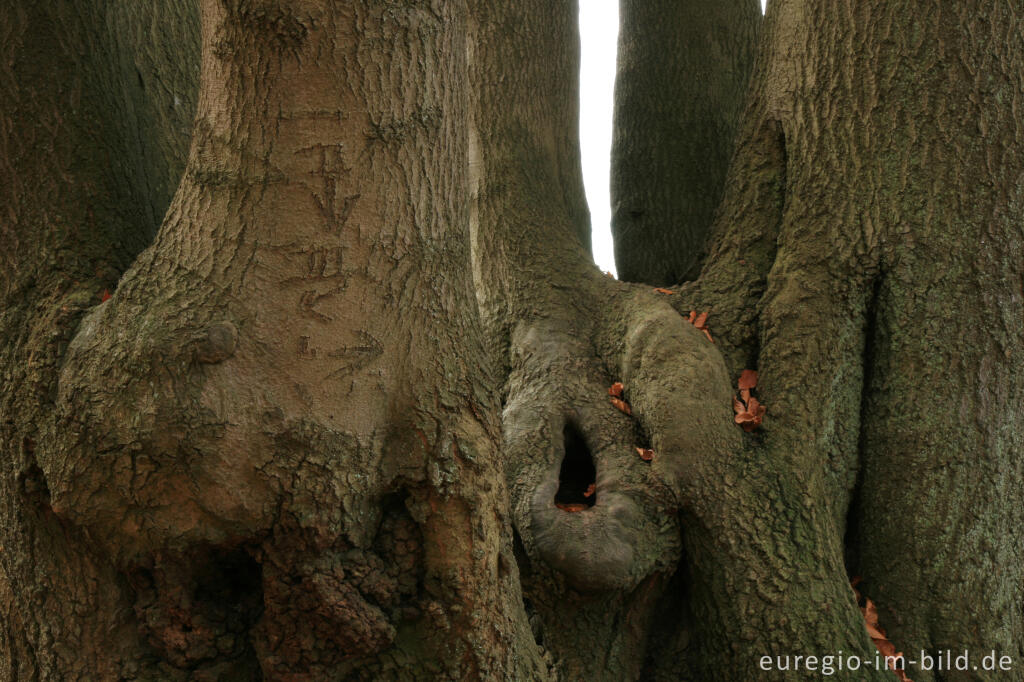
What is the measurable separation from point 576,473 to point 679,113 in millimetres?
2579

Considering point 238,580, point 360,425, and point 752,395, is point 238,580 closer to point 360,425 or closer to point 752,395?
point 360,425

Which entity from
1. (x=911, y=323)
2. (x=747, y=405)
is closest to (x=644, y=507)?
(x=747, y=405)

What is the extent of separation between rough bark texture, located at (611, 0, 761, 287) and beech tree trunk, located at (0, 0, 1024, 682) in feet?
3.49

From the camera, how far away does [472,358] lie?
253 centimetres

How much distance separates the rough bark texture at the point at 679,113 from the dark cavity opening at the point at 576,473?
201 centimetres

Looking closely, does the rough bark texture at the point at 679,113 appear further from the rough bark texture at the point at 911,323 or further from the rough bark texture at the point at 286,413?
the rough bark texture at the point at 286,413

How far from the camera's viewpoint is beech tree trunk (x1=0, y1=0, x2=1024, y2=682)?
Result: 7.40ft

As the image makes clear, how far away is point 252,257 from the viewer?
2.29 meters

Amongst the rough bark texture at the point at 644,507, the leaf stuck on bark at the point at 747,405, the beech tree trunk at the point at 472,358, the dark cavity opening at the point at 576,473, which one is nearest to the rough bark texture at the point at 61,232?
the beech tree trunk at the point at 472,358

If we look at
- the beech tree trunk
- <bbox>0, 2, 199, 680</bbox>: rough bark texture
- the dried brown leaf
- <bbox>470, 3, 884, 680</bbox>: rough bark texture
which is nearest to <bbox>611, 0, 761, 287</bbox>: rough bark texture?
the beech tree trunk

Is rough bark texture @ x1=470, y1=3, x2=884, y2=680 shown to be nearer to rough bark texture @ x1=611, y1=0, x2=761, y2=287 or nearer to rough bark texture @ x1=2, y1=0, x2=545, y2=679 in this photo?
rough bark texture @ x1=2, y1=0, x2=545, y2=679

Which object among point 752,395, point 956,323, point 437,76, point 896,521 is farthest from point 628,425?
point 437,76

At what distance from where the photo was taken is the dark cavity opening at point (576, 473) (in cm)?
324

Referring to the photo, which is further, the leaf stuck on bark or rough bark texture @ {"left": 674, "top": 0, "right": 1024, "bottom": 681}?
the leaf stuck on bark
